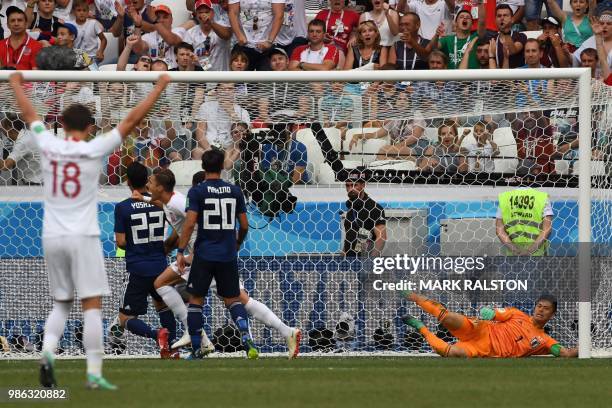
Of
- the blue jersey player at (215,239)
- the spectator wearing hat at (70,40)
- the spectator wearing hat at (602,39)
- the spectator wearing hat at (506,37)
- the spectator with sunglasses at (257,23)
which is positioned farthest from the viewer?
the spectator with sunglasses at (257,23)

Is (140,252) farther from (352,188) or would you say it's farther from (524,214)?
(524,214)

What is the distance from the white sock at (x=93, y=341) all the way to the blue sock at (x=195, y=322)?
3925 millimetres

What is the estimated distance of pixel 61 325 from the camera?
29.7 ft

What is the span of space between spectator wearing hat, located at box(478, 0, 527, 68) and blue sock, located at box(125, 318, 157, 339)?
6.63m

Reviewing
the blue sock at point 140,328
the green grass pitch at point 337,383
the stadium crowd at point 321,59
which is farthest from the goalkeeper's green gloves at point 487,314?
the blue sock at point 140,328

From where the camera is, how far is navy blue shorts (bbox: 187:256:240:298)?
12.5m

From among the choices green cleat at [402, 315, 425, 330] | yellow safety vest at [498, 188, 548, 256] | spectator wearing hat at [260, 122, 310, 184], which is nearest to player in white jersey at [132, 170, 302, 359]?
spectator wearing hat at [260, 122, 310, 184]

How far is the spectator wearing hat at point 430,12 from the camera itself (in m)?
18.3

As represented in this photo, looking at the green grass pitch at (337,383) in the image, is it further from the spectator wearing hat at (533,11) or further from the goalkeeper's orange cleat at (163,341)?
Answer: the spectator wearing hat at (533,11)

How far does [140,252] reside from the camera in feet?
43.7

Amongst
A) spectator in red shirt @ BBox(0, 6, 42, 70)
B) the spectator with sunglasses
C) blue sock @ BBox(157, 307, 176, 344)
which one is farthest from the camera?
the spectator with sunglasses

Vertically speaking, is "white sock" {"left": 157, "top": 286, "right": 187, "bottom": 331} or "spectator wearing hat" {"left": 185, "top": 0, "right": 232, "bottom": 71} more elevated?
"spectator wearing hat" {"left": 185, "top": 0, "right": 232, "bottom": 71}

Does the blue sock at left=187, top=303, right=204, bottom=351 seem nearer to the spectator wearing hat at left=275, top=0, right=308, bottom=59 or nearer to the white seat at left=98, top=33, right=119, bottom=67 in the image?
the spectator wearing hat at left=275, top=0, right=308, bottom=59

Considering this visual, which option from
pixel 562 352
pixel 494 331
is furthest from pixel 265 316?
pixel 562 352
